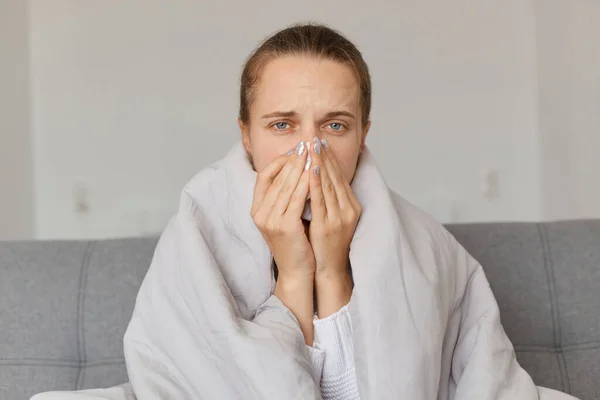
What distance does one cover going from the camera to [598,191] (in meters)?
2.20

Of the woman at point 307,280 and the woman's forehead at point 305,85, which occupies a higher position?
the woman's forehead at point 305,85

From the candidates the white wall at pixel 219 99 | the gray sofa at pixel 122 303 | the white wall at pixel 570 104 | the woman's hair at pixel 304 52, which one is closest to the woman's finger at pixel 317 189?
the woman's hair at pixel 304 52

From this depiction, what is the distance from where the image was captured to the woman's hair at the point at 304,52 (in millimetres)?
1341

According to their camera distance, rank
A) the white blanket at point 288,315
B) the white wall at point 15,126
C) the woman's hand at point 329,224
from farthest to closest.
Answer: the white wall at point 15,126, the woman's hand at point 329,224, the white blanket at point 288,315

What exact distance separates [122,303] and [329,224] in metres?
0.54

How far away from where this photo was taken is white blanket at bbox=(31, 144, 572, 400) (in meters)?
1.19

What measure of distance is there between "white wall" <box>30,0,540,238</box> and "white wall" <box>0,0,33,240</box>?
35 millimetres

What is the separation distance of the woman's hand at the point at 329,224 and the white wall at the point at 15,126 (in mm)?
1211

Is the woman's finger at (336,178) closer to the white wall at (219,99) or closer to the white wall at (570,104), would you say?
the white wall at (219,99)

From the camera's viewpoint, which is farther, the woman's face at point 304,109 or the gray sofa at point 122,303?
the gray sofa at point 122,303

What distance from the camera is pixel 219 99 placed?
223 centimetres

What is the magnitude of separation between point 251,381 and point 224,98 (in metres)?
1.23

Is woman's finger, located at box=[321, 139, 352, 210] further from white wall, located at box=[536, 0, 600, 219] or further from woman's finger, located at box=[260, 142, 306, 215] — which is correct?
white wall, located at box=[536, 0, 600, 219]

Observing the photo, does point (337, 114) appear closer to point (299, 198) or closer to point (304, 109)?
point (304, 109)
